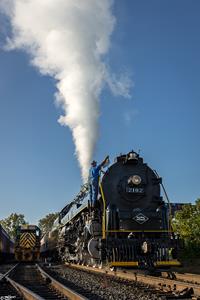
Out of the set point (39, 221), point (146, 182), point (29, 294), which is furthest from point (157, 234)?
point (39, 221)

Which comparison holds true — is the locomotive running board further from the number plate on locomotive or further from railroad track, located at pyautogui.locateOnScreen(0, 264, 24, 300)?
railroad track, located at pyautogui.locateOnScreen(0, 264, 24, 300)

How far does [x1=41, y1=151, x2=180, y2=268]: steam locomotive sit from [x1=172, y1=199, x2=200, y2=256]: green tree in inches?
368

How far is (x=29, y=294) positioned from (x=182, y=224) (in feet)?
61.1

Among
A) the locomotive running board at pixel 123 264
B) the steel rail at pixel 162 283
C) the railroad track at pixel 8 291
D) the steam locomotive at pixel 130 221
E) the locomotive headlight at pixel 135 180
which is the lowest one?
the railroad track at pixel 8 291

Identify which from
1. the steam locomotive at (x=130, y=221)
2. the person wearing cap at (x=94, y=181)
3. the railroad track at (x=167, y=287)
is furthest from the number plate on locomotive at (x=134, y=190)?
the railroad track at (x=167, y=287)

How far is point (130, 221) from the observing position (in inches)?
501

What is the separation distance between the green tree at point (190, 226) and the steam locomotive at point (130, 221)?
368 inches

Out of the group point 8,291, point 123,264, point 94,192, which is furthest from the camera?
point 94,192

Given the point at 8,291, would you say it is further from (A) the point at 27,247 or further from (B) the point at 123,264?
(A) the point at 27,247

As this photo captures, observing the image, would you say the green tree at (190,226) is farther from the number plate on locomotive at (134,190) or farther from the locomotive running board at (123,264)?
the locomotive running board at (123,264)

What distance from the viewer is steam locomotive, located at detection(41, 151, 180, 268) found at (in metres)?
11.6

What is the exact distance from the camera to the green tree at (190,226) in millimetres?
21656

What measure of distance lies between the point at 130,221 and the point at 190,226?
475 inches

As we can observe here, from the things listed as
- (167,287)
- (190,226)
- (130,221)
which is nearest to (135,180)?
(130,221)
